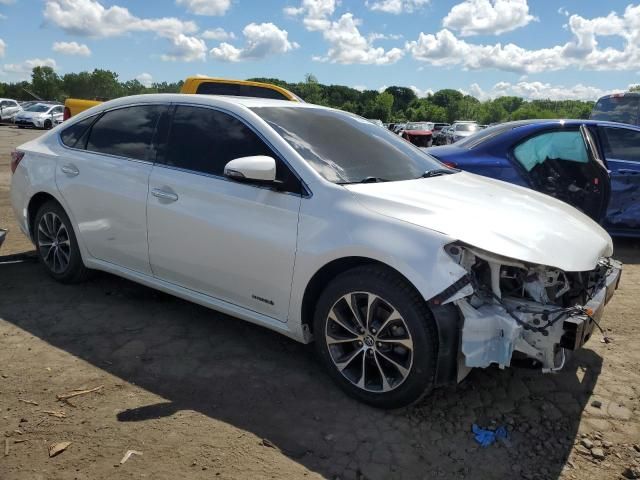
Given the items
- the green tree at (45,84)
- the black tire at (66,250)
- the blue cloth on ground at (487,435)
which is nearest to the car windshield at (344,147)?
the blue cloth on ground at (487,435)

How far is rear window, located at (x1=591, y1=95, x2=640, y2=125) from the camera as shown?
12.7 metres

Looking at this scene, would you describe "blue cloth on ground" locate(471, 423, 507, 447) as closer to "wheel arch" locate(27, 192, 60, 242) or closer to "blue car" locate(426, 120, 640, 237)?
"blue car" locate(426, 120, 640, 237)

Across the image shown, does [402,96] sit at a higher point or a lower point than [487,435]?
higher

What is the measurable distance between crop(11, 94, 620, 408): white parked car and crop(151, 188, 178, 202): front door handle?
11 millimetres

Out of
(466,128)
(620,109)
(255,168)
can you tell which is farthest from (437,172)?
(466,128)

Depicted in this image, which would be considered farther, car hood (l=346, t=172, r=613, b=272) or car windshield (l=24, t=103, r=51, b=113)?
car windshield (l=24, t=103, r=51, b=113)

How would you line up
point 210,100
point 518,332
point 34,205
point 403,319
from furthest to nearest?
point 34,205, point 210,100, point 403,319, point 518,332

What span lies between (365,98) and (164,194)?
13594cm

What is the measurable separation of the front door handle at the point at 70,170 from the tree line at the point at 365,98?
230 ft

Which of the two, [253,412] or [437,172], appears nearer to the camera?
[253,412]

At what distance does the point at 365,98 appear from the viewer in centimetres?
13538

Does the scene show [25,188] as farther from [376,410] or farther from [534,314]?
[534,314]

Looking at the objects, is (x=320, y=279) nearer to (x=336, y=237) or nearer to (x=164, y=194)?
(x=336, y=237)

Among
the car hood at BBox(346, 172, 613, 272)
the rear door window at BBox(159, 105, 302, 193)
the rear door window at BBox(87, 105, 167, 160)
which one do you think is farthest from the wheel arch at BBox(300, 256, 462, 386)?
the rear door window at BBox(87, 105, 167, 160)
